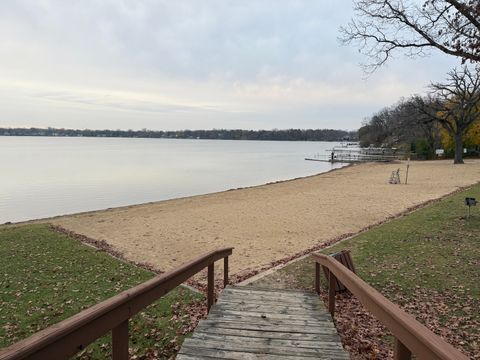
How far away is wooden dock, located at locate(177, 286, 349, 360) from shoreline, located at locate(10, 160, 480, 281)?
140 inches

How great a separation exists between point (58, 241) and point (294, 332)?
34.5 ft

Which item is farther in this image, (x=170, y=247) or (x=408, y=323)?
(x=170, y=247)

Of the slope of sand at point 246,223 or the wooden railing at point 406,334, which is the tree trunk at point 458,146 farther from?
the wooden railing at point 406,334

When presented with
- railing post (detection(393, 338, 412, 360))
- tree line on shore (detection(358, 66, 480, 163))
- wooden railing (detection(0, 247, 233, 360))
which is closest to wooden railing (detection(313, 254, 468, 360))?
railing post (detection(393, 338, 412, 360))

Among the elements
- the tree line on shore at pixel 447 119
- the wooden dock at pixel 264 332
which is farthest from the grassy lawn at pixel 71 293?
the tree line on shore at pixel 447 119

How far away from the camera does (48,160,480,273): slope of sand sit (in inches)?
450

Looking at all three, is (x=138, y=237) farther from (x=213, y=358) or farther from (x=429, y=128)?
(x=429, y=128)

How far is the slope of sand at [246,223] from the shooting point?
1143cm

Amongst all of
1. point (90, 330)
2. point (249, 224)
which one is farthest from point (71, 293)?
point (249, 224)

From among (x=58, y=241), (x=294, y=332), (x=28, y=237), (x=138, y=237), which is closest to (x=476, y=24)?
(x=294, y=332)

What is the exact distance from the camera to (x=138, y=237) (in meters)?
13.6

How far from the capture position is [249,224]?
15.5 m

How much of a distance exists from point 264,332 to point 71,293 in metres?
4.98

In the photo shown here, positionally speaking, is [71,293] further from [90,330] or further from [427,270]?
[427,270]
